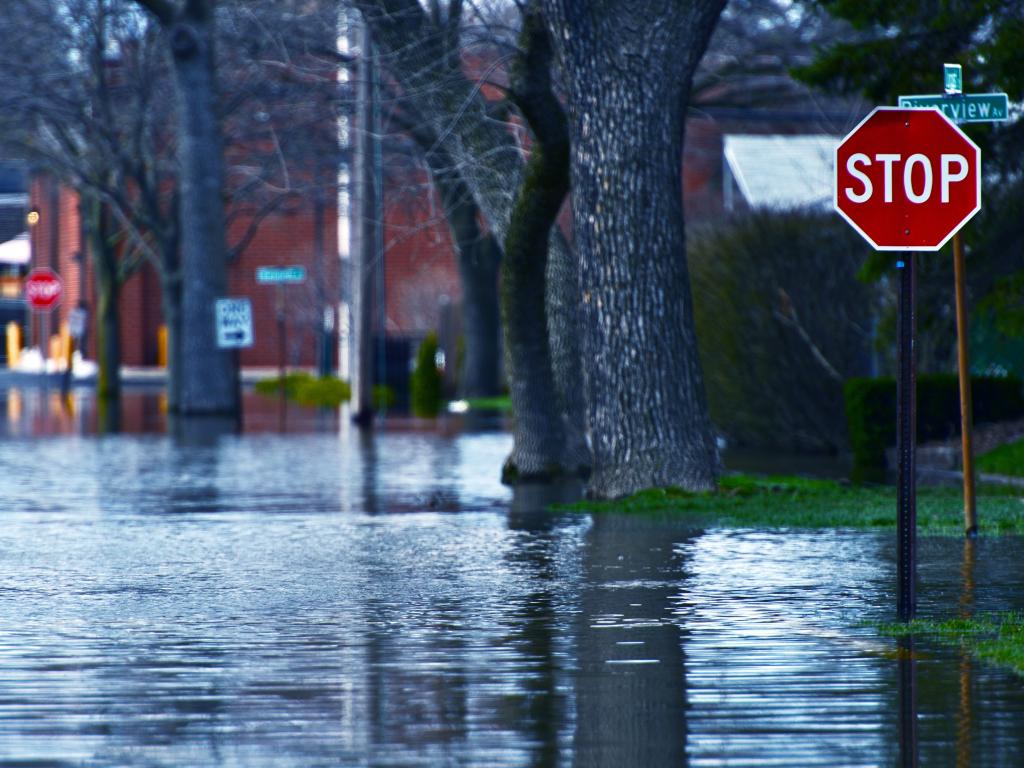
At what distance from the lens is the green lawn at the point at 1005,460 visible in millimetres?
20188

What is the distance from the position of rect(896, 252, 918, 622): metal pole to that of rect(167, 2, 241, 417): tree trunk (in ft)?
95.8

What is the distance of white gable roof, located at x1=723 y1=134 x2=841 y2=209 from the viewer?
116ft

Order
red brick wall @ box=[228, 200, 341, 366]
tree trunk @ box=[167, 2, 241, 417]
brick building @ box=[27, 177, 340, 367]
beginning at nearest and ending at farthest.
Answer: tree trunk @ box=[167, 2, 241, 417], red brick wall @ box=[228, 200, 341, 366], brick building @ box=[27, 177, 340, 367]

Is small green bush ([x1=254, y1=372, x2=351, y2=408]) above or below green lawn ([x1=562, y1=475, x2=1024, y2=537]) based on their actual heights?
above

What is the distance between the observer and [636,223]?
17516mm

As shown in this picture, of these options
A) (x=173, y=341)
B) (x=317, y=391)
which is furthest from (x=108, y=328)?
(x=173, y=341)

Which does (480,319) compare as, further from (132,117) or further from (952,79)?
(952,79)

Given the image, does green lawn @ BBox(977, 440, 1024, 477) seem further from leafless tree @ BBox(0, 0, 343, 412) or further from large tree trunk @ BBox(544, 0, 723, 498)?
leafless tree @ BBox(0, 0, 343, 412)

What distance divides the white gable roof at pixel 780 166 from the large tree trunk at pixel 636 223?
16.2 meters

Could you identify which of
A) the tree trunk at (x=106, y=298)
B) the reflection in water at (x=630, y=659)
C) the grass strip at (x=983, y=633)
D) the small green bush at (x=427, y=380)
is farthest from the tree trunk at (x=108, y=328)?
the grass strip at (x=983, y=633)

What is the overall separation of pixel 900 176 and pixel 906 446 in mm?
1335

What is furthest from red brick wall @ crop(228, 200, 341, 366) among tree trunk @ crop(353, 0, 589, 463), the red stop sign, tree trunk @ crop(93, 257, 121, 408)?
tree trunk @ crop(353, 0, 589, 463)

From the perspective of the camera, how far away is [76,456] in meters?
27.0

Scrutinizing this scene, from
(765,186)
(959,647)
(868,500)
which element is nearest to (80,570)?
(959,647)
